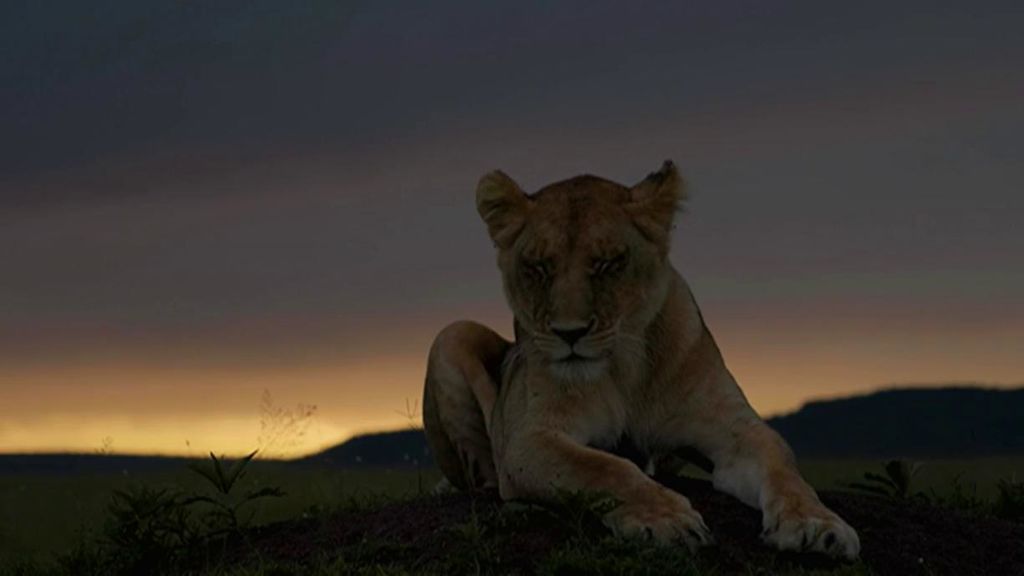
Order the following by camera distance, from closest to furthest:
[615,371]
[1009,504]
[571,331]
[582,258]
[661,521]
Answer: [661,521] < [571,331] < [582,258] < [615,371] < [1009,504]

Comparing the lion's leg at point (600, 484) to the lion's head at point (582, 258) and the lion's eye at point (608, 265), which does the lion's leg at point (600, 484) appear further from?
the lion's eye at point (608, 265)

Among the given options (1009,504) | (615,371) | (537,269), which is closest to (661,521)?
(615,371)

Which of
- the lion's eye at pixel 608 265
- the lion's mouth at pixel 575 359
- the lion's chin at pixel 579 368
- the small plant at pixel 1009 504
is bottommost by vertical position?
the small plant at pixel 1009 504

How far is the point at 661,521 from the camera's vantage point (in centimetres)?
769

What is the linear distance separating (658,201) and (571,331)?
3.96 ft

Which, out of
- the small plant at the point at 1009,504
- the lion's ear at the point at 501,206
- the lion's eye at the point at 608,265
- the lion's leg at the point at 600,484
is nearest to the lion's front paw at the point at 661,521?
the lion's leg at the point at 600,484

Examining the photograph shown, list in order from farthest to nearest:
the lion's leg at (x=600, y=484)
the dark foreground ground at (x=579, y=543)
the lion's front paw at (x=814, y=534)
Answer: the lion's front paw at (x=814, y=534), the lion's leg at (x=600, y=484), the dark foreground ground at (x=579, y=543)

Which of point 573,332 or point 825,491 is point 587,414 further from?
point 825,491

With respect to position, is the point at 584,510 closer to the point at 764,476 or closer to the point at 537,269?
the point at 764,476

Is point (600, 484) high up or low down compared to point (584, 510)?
up

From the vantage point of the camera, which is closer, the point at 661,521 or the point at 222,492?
the point at 661,521

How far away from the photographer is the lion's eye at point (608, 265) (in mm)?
8539

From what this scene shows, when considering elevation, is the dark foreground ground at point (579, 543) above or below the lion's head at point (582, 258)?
below

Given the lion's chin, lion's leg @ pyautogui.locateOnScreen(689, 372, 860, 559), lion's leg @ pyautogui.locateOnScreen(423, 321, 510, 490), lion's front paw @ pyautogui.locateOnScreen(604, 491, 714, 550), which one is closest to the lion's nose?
the lion's chin
